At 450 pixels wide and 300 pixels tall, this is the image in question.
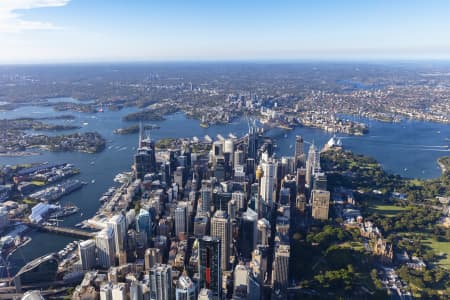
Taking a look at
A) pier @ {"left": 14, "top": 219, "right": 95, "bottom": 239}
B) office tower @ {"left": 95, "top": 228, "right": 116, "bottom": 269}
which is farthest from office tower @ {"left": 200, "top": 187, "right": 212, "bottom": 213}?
pier @ {"left": 14, "top": 219, "right": 95, "bottom": 239}

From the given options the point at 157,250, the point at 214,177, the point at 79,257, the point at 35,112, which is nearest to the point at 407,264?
the point at 157,250

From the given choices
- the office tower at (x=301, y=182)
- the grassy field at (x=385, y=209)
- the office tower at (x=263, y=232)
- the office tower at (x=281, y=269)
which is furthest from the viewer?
the office tower at (x=301, y=182)

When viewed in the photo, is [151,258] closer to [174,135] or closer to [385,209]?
[385,209]

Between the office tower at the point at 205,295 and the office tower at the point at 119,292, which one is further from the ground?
the office tower at the point at 205,295

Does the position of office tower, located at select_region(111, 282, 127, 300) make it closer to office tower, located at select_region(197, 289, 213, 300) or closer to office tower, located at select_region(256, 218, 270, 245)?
office tower, located at select_region(197, 289, 213, 300)

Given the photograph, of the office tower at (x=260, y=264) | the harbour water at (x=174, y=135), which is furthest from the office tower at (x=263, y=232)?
the harbour water at (x=174, y=135)

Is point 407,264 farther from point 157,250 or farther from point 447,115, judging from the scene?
point 447,115

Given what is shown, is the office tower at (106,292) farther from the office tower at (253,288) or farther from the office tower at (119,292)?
the office tower at (253,288)

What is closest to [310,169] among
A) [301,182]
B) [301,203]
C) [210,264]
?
[301,182]
